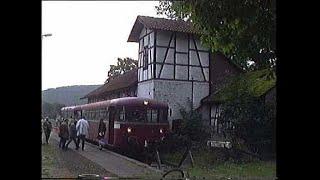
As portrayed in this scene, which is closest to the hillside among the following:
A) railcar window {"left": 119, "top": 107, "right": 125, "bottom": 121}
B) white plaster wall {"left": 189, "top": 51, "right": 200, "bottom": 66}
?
railcar window {"left": 119, "top": 107, "right": 125, "bottom": 121}

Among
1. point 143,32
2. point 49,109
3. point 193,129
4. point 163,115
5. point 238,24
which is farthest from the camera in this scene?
point 143,32

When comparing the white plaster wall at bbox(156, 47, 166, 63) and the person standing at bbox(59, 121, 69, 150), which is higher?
the white plaster wall at bbox(156, 47, 166, 63)

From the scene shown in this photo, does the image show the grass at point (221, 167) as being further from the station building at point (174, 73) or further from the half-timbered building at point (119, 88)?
the half-timbered building at point (119, 88)

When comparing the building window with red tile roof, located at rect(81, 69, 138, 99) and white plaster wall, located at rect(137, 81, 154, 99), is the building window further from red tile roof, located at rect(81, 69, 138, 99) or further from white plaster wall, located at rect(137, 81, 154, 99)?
white plaster wall, located at rect(137, 81, 154, 99)

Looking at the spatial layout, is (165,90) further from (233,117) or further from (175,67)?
(233,117)

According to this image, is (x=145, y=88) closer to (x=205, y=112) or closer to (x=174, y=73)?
(x=174, y=73)

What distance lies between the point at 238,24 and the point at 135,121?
11359mm

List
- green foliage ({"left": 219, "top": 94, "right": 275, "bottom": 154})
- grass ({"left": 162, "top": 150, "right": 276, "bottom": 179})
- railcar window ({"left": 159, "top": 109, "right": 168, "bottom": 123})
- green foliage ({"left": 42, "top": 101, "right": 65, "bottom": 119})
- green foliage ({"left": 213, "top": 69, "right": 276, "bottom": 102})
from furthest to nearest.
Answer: railcar window ({"left": 159, "top": 109, "right": 168, "bottom": 123}), green foliage ({"left": 213, "top": 69, "right": 276, "bottom": 102}), green foliage ({"left": 219, "top": 94, "right": 275, "bottom": 154}), grass ({"left": 162, "top": 150, "right": 276, "bottom": 179}), green foliage ({"left": 42, "top": 101, "right": 65, "bottom": 119})

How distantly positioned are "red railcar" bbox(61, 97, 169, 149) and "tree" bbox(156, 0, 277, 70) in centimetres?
1026

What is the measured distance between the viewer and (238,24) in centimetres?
634

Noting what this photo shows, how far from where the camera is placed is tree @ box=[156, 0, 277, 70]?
20.2 ft

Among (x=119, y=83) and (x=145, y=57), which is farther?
(x=119, y=83)

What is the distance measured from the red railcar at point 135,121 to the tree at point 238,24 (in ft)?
33.7

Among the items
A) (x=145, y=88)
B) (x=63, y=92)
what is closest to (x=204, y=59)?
(x=145, y=88)
